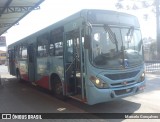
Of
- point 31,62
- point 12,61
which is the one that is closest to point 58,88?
point 31,62

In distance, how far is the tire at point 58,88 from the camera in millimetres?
10408

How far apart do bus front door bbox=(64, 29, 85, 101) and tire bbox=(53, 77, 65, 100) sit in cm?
106

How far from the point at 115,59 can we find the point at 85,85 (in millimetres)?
1178

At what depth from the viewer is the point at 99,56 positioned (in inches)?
313

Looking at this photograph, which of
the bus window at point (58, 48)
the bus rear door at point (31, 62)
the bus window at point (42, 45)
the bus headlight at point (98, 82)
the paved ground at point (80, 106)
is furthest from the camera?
the bus rear door at point (31, 62)

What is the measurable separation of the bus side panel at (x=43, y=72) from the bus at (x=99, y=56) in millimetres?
1443

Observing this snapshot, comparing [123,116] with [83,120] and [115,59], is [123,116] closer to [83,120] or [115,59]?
[83,120]

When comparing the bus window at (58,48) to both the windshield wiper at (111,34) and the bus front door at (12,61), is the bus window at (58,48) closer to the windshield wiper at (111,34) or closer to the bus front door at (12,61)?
the windshield wiper at (111,34)

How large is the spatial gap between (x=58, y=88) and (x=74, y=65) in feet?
6.56

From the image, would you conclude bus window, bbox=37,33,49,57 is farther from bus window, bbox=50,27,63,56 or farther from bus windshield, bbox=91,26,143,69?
bus windshield, bbox=91,26,143,69

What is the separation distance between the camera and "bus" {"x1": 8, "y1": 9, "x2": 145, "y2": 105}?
7.85 metres

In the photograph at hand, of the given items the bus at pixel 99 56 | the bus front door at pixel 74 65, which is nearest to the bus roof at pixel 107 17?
the bus at pixel 99 56

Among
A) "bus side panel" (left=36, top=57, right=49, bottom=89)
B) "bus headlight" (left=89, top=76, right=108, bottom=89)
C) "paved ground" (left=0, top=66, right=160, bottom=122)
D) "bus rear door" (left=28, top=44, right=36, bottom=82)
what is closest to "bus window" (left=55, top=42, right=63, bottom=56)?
"bus side panel" (left=36, top=57, right=49, bottom=89)

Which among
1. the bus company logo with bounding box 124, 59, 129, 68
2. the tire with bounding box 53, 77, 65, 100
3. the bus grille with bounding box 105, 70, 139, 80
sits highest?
the bus company logo with bounding box 124, 59, 129, 68
